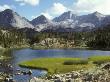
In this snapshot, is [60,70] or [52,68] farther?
[52,68]

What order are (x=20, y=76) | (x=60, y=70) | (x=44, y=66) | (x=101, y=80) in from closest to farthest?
(x=101, y=80) < (x=20, y=76) < (x=60, y=70) < (x=44, y=66)

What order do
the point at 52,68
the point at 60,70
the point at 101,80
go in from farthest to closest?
the point at 52,68 < the point at 60,70 < the point at 101,80

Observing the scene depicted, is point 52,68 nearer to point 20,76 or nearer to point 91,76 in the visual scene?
point 20,76

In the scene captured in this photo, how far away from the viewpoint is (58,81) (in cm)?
5416

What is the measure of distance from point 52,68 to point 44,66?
20.4ft

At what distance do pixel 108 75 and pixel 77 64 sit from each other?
1545 inches

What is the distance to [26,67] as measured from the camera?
308 feet

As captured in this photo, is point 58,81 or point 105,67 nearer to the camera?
point 58,81

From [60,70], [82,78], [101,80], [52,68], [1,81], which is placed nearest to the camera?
[101,80]

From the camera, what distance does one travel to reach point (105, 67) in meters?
62.8

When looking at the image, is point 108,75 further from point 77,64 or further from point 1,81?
point 77,64

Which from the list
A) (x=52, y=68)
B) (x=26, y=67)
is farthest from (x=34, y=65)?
(x=52, y=68)

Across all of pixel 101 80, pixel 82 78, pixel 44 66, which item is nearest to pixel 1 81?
pixel 82 78

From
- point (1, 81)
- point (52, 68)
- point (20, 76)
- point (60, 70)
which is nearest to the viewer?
point (1, 81)
